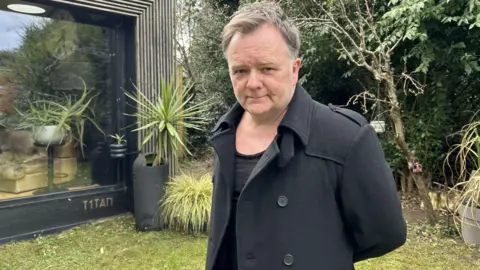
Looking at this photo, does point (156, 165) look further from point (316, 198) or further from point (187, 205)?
point (316, 198)

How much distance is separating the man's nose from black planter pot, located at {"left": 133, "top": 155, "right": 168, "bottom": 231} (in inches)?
138

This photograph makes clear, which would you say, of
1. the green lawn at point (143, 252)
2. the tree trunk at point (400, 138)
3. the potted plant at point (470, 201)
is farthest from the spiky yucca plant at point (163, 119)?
the potted plant at point (470, 201)

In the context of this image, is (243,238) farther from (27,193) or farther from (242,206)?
(27,193)

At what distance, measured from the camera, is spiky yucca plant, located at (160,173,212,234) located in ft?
14.1

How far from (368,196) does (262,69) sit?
1.50 ft

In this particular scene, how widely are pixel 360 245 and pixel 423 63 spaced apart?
13.3 ft

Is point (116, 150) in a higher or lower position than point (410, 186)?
higher

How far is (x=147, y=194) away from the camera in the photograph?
14.8 feet

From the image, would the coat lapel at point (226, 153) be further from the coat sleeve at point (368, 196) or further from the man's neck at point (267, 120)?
the coat sleeve at point (368, 196)

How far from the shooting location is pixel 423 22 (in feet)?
15.6

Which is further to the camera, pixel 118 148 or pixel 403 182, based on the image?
pixel 403 182

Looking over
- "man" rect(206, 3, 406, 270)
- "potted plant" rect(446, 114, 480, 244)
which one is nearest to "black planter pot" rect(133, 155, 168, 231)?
"potted plant" rect(446, 114, 480, 244)

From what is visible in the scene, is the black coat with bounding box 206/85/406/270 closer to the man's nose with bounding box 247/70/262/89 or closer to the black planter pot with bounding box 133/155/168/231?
the man's nose with bounding box 247/70/262/89

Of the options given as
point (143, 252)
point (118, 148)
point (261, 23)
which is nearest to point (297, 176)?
point (261, 23)
